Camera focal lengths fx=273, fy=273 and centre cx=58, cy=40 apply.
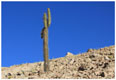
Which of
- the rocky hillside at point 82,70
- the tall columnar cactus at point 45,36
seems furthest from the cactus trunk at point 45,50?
the rocky hillside at point 82,70

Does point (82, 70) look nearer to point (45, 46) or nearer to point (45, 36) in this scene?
point (45, 46)

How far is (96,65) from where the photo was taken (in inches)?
705

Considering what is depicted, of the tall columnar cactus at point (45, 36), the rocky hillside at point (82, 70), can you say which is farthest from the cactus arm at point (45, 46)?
the rocky hillside at point (82, 70)

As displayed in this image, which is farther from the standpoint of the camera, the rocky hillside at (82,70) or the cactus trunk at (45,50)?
the cactus trunk at (45,50)

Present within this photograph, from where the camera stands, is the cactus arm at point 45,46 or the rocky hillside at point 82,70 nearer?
the rocky hillside at point 82,70

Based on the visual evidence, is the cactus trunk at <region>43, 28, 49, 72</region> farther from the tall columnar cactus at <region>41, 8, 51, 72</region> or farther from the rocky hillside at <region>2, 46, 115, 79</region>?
the rocky hillside at <region>2, 46, 115, 79</region>

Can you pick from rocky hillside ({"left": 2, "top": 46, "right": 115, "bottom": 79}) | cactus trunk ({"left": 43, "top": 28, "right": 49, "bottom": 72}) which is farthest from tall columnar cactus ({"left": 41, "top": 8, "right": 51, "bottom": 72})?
rocky hillside ({"left": 2, "top": 46, "right": 115, "bottom": 79})

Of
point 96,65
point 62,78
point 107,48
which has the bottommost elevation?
point 62,78

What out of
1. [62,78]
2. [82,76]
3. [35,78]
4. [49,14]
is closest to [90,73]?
[82,76]

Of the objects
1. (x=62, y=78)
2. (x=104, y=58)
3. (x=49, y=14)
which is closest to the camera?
(x=62, y=78)

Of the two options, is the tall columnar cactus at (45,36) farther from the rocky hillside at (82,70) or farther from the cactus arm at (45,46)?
→ the rocky hillside at (82,70)

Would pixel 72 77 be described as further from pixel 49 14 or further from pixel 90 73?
pixel 49 14

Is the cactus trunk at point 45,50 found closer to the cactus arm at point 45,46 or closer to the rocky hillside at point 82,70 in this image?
the cactus arm at point 45,46

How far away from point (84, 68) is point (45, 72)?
248 centimetres
